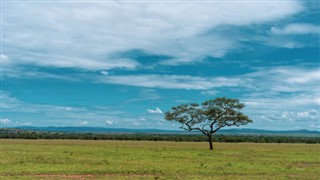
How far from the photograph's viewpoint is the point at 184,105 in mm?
75250

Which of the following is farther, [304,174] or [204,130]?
[204,130]

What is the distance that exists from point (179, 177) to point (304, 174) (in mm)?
10432

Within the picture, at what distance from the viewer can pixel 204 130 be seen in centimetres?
7225

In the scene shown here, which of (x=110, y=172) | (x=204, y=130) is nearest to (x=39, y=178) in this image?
(x=110, y=172)

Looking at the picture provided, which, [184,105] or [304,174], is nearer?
[304,174]

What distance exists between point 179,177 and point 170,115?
4877 centimetres

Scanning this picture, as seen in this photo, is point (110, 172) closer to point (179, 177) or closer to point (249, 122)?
point (179, 177)

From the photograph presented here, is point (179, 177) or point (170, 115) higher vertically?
point (170, 115)

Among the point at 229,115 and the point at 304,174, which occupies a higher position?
the point at 229,115

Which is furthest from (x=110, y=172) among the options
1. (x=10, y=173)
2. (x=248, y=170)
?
(x=248, y=170)

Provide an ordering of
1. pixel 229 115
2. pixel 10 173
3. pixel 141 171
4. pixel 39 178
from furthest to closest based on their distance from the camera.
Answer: pixel 229 115
pixel 141 171
pixel 10 173
pixel 39 178

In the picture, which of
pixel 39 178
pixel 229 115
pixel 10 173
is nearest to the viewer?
pixel 39 178

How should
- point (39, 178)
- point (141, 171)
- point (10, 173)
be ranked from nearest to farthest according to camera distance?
point (39, 178), point (10, 173), point (141, 171)

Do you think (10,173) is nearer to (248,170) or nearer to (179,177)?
(179,177)
